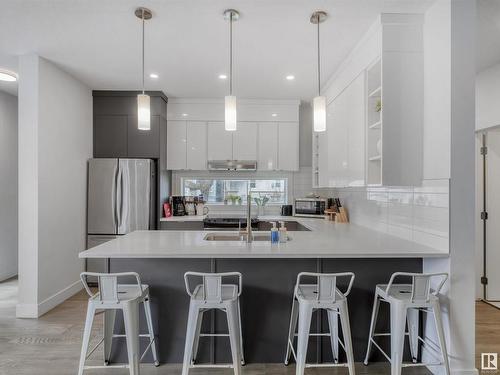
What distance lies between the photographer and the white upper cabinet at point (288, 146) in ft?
15.6

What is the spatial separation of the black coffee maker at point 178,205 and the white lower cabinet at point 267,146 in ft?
4.17

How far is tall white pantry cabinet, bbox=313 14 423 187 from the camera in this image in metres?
2.44

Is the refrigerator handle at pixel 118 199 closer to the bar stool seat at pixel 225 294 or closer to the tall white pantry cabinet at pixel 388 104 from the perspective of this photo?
the bar stool seat at pixel 225 294


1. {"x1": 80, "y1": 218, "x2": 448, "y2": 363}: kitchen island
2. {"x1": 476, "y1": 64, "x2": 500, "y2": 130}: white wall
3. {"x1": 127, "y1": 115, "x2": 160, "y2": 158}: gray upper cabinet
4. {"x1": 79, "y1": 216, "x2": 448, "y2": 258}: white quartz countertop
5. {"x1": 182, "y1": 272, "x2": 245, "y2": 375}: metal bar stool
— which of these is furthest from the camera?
{"x1": 127, "y1": 115, "x2": 160, "y2": 158}: gray upper cabinet

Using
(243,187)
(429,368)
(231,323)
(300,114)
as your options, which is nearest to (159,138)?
(243,187)

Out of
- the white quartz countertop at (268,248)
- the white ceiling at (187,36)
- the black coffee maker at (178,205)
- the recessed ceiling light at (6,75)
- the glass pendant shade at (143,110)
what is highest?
the white ceiling at (187,36)

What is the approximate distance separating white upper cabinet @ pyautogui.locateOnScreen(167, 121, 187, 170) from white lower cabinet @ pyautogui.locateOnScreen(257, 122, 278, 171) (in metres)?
1.11

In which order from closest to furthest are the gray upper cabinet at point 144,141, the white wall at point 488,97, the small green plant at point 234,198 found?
the white wall at point 488,97 < the gray upper cabinet at point 144,141 < the small green plant at point 234,198

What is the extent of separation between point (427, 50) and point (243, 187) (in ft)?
10.5

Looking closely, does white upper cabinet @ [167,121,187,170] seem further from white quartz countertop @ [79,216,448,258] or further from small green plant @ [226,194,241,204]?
white quartz countertop @ [79,216,448,258]

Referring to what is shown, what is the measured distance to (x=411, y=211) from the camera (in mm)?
2596

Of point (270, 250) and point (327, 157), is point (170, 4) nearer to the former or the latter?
point (270, 250)

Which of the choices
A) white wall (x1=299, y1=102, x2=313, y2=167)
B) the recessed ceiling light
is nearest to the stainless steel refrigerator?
the recessed ceiling light

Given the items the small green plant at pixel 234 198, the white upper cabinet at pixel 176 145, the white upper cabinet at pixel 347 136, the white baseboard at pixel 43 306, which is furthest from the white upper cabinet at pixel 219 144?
the white baseboard at pixel 43 306
